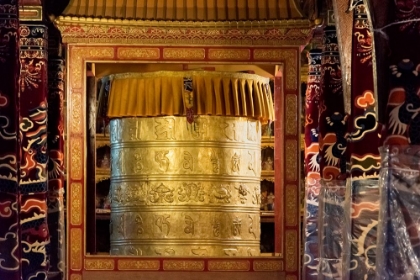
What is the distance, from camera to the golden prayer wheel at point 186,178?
16.9m

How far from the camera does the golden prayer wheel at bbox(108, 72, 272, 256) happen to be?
1686cm

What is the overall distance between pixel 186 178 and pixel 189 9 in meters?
2.21

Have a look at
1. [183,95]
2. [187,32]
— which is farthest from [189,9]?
[183,95]

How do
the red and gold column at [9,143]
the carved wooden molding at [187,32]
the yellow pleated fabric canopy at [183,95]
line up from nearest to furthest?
the red and gold column at [9,143], the carved wooden molding at [187,32], the yellow pleated fabric canopy at [183,95]

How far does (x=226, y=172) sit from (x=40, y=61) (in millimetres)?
3491

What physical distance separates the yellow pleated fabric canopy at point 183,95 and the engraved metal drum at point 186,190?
0.80 ft

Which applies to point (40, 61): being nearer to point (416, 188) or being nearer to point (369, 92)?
point (369, 92)

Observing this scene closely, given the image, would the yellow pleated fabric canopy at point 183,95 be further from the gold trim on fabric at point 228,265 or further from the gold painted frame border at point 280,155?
the gold trim on fabric at point 228,265

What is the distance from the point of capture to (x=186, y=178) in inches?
666

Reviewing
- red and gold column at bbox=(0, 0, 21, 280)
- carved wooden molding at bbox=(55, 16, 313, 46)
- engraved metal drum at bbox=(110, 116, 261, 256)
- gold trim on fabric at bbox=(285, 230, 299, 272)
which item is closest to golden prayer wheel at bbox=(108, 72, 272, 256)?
engraved metal drum at bbox=(110, 116, 261, 256)

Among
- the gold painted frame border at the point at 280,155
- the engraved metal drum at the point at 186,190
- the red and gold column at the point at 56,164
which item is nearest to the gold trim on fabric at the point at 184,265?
the gold painted frame border at the point at 280,155

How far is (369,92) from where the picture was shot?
1081 cm

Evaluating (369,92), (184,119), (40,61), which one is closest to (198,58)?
(184,119)

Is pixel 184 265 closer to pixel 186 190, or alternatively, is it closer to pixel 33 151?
pixel 186 190
